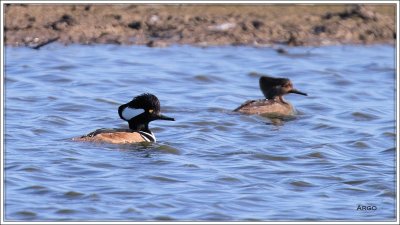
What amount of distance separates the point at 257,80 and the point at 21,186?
6.77 metres

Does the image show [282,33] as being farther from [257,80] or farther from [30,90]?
[30,90]

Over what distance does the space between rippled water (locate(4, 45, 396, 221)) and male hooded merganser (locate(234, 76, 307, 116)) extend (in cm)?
18

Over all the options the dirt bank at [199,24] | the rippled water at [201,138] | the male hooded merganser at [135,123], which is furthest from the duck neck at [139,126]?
the dirt bank at [199,24]

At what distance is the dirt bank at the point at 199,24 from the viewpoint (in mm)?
17469

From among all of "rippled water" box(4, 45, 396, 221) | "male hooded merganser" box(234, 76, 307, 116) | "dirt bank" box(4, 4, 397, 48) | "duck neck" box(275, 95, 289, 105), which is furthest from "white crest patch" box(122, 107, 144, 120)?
"dirt bank" box(4, 4, 397, 48)

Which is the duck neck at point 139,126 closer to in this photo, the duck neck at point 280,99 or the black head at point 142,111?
the black head at point 142,111

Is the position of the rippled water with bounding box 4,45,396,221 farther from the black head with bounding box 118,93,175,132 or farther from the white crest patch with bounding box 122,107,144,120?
the white crest patch with bounding box 122,107,144,120

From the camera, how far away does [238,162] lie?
39.9 ft

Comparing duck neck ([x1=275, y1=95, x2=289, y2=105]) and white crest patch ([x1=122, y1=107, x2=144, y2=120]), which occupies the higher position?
duck neck ([x1=275, y1=95, x2=289, y2=105])

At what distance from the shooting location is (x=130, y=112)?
13055mm

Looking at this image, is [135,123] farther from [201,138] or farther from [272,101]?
[272,101]

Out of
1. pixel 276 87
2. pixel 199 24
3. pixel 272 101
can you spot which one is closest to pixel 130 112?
pixel 272 101

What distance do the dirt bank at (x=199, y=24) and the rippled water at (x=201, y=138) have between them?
206 mm

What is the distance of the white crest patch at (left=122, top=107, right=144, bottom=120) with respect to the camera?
13000 millimetres
